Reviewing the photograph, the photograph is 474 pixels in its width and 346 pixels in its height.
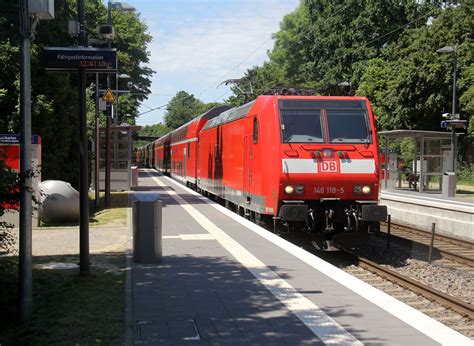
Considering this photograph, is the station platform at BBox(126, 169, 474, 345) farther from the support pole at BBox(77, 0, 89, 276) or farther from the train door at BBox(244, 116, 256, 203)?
the train door at BBox(244, 116, 256, 203)

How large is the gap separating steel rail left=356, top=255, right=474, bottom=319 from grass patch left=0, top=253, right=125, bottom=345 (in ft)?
15.2

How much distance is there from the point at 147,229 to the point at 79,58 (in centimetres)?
279

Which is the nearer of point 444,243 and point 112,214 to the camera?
point 444,243

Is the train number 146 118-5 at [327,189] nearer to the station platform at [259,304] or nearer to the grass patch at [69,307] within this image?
the station platform at [259,304]

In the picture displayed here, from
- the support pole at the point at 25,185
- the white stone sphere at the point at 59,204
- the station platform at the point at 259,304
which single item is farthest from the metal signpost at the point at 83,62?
the white stone sphere at the point at 59,204

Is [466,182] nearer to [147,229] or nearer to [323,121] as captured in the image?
[323,121]

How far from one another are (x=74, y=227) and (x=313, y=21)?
5165cm

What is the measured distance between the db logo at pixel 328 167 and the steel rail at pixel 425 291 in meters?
1.94

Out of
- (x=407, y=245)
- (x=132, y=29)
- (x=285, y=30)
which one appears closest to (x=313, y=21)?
(x=285, y=30)

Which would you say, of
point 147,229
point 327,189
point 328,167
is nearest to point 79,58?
point 147,229

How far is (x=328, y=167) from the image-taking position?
1193cm

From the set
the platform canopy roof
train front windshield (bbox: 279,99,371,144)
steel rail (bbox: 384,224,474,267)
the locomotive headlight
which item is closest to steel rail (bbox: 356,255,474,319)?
the locomotive headlight

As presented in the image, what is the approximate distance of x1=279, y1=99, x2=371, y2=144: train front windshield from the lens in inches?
478

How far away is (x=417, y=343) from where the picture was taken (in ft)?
17.5
